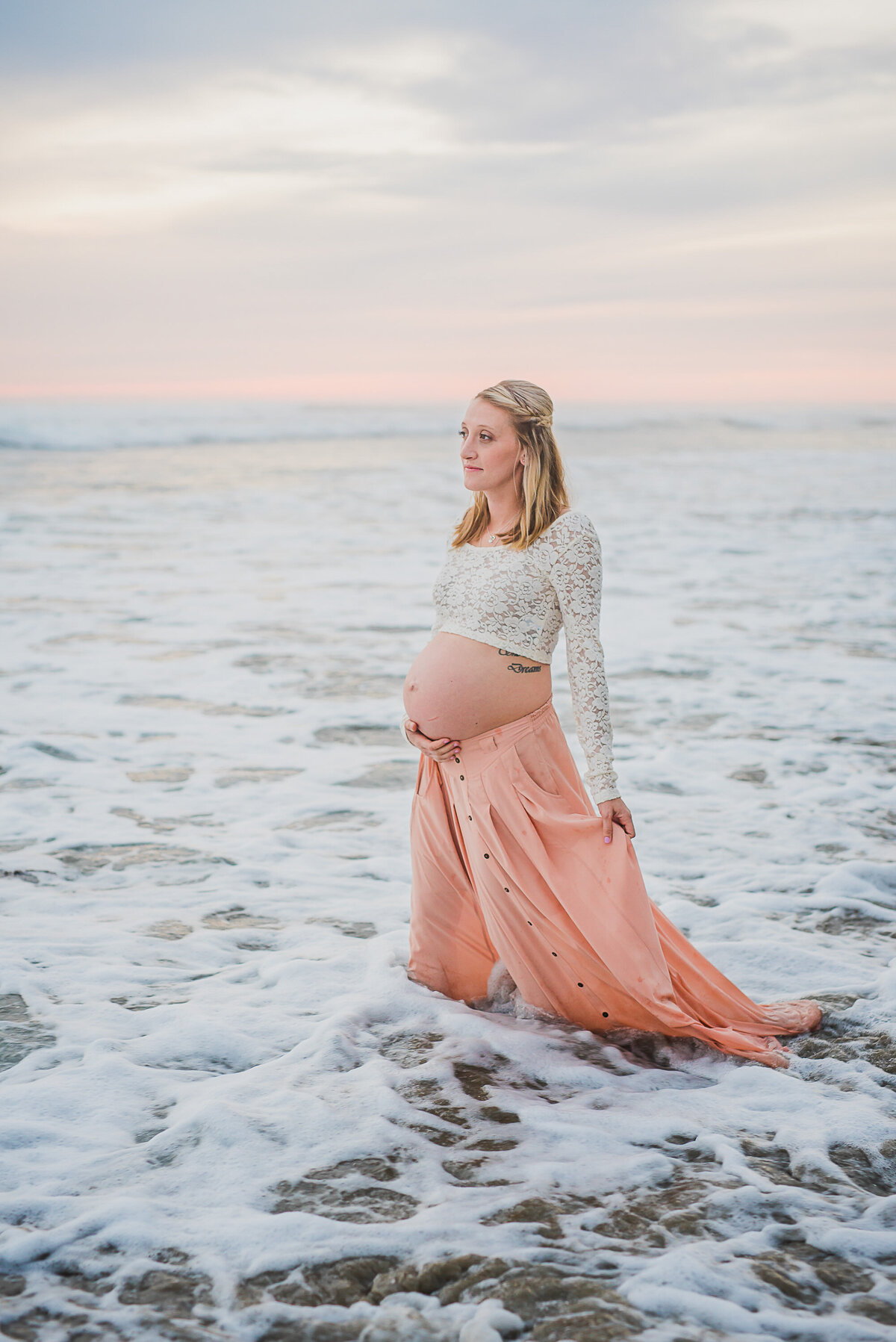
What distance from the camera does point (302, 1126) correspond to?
9.66 ft

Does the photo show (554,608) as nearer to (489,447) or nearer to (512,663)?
(512,663)

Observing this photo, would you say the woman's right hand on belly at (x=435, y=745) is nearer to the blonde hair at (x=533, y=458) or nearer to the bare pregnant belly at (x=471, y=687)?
the bare pregnant belly at (x=471, y=687)

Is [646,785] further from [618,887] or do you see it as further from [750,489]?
[750,489]

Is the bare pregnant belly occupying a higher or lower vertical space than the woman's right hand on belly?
higher

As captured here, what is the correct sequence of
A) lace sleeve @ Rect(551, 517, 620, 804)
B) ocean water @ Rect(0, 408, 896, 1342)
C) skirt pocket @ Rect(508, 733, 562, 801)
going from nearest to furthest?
ocean water @ Rect(0, 408, 896, 1342)
lace sleeve @ Rect(551, 517, 620, 804)
skirt pocket @ Rect(508, 733, 562, 801)

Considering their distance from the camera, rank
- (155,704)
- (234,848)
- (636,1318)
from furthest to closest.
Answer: (155,704) → (234,848) → (636,1318)

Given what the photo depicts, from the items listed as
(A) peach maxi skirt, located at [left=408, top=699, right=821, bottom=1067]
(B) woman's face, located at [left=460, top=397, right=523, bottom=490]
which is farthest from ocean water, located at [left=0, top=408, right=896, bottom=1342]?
(B) woman's face, located at [left=460, top=397, right=523, bottom=490]

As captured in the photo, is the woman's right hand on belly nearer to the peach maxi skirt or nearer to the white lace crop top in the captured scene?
the peach maxi skirt

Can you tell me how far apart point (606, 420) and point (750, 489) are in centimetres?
3099

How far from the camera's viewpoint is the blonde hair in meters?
3.20

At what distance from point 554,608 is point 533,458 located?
1.46 feet

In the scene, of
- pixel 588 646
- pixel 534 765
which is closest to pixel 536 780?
pixel 534 765

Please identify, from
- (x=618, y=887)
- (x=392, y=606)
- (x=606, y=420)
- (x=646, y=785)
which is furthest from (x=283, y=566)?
(x=606, y=420)

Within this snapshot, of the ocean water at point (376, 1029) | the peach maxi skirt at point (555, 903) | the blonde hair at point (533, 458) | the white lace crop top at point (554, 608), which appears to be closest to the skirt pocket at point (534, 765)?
the peach maxi skirt at point (555, 903)
